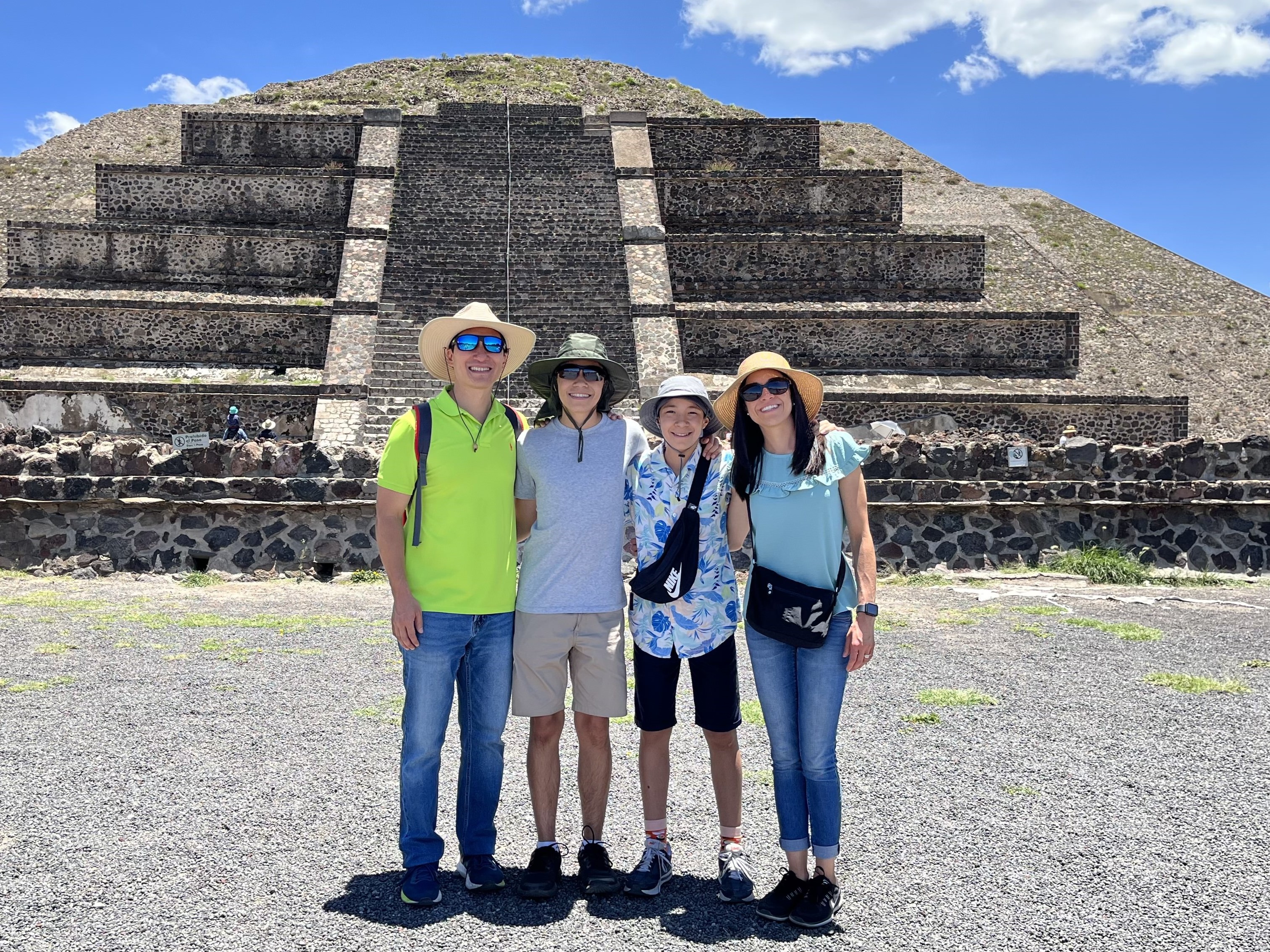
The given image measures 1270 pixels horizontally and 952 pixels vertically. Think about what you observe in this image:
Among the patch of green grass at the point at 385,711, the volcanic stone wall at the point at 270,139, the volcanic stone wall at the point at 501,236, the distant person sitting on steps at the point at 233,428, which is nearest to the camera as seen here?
the patch of green grass at the point at 385,711

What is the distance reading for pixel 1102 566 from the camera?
10.3m

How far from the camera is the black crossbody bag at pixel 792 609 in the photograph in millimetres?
3254

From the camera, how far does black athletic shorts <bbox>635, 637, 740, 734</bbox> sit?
3469 millimetres

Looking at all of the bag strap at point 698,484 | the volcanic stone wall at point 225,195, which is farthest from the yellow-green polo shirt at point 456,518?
the volcanic stone wall at point 225,195

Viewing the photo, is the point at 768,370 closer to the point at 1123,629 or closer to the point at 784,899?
the point at 784,899

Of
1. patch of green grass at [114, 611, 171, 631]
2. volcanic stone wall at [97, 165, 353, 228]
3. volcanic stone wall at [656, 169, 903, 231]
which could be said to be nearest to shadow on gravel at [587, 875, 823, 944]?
patch of green grass at [114, 611, 171, 631]

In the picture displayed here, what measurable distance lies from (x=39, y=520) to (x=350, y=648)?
470cm

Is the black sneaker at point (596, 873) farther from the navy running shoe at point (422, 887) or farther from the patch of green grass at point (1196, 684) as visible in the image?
the patch of green grass at point (1196, 684)

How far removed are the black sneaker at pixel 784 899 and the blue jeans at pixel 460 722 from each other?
36.5 inches

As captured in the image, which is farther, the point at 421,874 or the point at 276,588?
the point at 276,588

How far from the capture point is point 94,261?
20.9 metres

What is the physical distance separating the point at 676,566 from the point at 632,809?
1.33 m

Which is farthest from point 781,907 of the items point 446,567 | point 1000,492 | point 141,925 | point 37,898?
point 1000,492

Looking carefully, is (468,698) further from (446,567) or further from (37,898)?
(37,898)
